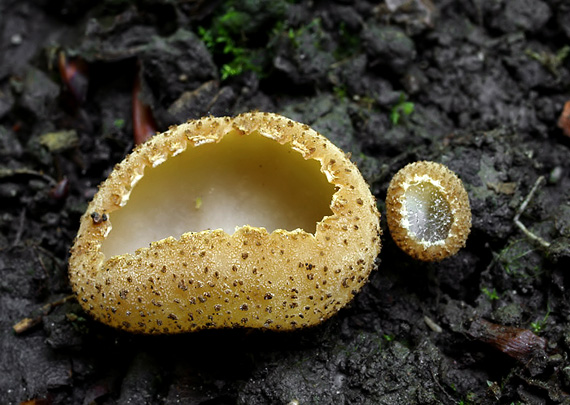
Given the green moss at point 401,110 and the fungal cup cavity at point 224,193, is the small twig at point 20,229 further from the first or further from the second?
the green moss at point 401,110

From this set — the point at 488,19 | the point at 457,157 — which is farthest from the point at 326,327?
the point at 488,19

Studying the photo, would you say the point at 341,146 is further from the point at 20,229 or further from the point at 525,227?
the point at 20,229

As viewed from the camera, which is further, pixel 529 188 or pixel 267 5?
pixel 267 5

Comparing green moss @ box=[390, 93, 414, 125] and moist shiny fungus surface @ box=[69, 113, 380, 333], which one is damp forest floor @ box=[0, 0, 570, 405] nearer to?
green moss @ box=[390, 93, 414, 125]

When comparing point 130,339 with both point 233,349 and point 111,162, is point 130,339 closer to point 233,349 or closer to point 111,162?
point 233,349

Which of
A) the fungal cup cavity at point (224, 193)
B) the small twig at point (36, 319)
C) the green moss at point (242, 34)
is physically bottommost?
the small twig at point (36, 319)

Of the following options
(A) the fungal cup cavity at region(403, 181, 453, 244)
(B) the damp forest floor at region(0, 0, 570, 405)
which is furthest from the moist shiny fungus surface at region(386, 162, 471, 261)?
(B) the damp forest floor at region(0, 0, 570, 405)

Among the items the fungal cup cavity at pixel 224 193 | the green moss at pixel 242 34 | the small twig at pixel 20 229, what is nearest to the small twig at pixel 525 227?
the fungal cup cavity at pixel 224 193

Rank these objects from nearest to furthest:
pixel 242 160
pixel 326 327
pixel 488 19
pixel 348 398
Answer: pixel 348 398
pixel 326 327
pixel 242 160
pixel 488 19
